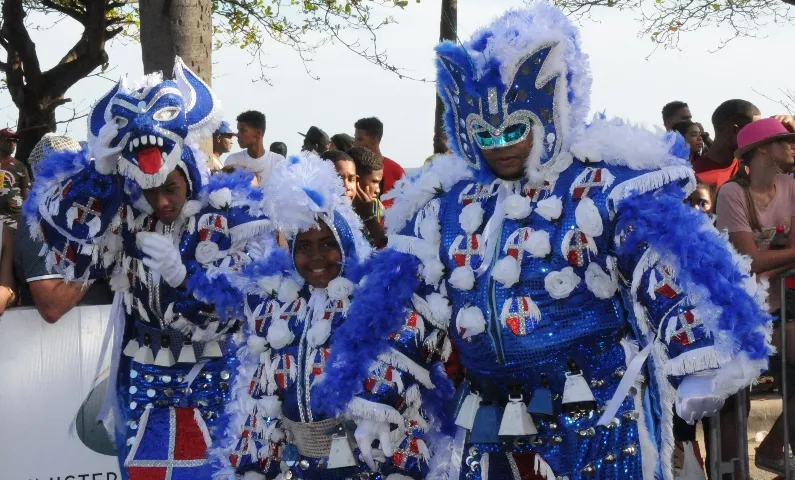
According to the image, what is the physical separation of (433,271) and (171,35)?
3270 mm

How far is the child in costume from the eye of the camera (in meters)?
3.96

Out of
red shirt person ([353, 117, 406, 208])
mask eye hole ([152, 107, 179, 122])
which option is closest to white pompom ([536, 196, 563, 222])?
mask eye hole ([152, 107, 179, 122])

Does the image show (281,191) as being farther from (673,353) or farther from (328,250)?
(673,353)

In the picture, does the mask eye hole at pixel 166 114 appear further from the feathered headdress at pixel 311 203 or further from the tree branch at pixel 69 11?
the tree branch at pixel 69 11

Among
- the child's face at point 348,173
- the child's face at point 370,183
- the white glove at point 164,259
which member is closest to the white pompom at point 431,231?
the white glove at point 164,259

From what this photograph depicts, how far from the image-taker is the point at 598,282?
11.5 feet

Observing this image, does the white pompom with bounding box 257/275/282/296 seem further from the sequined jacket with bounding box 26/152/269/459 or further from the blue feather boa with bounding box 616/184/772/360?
the blue feather boa with bounding box 616/184/772/360

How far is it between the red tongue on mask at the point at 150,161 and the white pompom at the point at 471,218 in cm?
173

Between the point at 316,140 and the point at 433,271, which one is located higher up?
the point at 316,140

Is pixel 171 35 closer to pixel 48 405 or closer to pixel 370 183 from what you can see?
pixel 370 183

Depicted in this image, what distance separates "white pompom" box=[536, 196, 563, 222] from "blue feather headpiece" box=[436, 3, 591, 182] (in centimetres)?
15

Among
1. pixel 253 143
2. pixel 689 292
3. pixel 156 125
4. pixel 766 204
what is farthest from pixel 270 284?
pixel 253 143

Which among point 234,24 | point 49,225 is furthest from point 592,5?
point 49,225

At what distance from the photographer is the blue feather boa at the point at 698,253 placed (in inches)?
127
